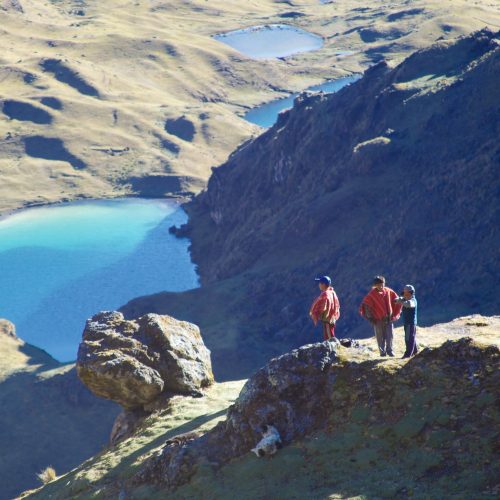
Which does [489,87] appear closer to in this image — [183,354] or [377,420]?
[183,354]

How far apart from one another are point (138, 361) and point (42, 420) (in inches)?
3097

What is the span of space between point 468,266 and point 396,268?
1386 cm

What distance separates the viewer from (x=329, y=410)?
30094 millimetres

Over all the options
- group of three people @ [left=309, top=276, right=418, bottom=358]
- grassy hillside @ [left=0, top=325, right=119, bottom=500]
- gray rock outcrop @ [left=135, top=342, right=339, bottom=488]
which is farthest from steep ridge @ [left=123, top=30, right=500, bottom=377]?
gray rock outcrop @ [left=135, top=342, right=339, bottom=488]

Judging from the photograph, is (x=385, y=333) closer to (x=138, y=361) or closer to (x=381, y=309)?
(x=381, y=309)

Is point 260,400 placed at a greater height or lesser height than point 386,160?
greater

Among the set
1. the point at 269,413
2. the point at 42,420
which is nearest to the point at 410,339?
the point at 269,413

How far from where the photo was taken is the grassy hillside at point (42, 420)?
10462cm

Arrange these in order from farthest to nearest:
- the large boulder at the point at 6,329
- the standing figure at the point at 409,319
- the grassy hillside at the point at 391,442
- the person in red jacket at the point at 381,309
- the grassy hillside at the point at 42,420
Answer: the large boulder at the point at 6,329
the grassy hillside at the point at 42,420
the person in red jacket at the point at 381,309
the standing figure at the point at 409,319
the grassy hillside at the point at 391,442

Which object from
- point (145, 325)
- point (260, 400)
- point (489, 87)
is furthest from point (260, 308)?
point (260, 400)

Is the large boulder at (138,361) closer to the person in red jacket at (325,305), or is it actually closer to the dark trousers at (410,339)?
the person in red jacket at (325,305)

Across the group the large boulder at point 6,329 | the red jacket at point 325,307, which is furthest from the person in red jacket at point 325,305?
the large boulder at point 6,329

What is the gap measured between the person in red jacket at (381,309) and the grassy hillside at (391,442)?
1273 mm

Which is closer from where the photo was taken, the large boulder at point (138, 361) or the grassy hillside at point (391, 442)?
the grassy hillside at point (391, 442)
